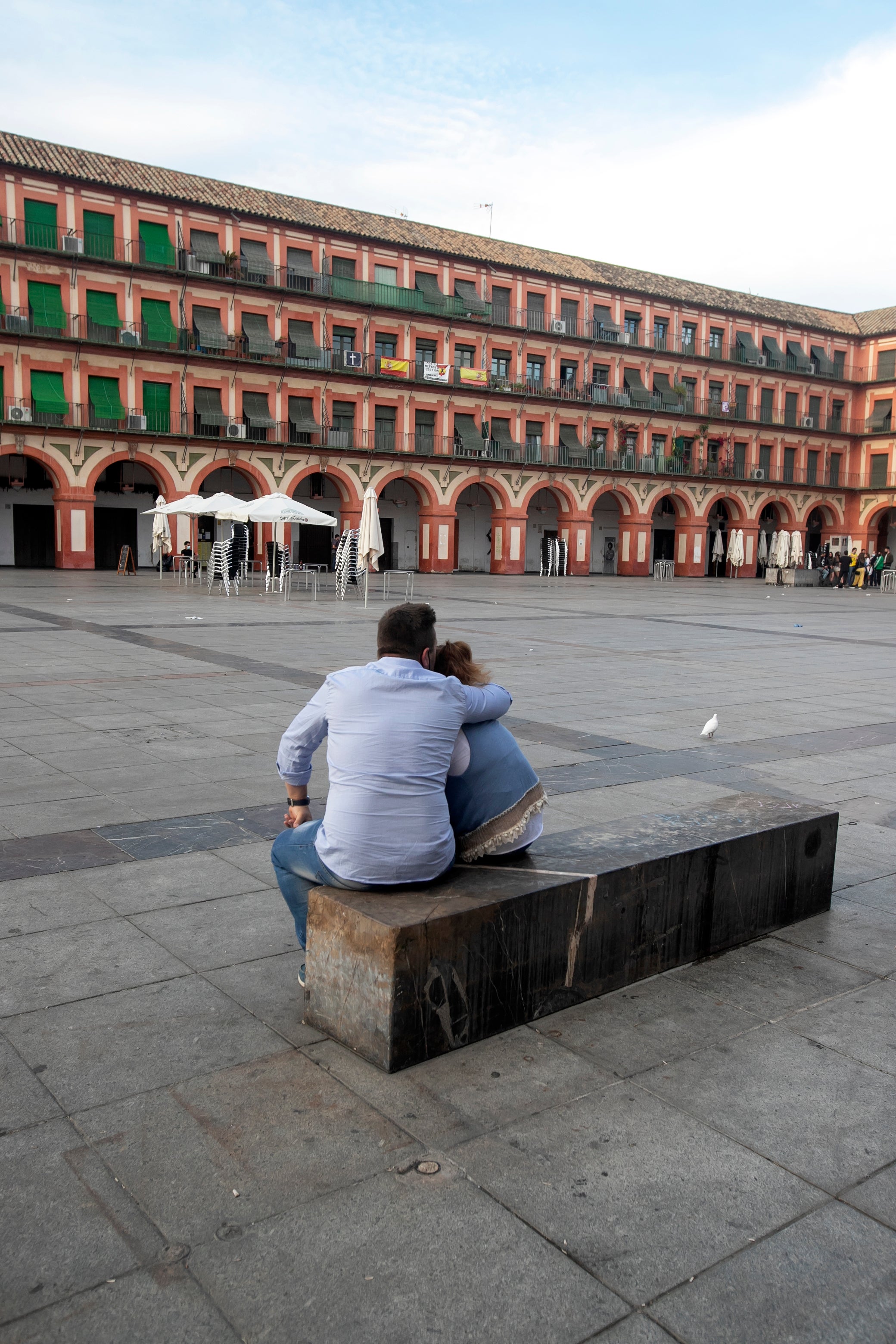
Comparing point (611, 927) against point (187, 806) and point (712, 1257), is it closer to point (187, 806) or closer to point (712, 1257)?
point (712, 1257)

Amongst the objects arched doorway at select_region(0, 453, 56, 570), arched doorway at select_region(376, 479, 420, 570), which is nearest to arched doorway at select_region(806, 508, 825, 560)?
arched doorway at select_region(376, 479, 420, 570)

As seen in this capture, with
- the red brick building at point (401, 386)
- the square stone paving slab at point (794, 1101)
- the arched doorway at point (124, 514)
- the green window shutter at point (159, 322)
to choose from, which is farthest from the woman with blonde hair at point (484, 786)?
the arched doorway at point (124, 514)

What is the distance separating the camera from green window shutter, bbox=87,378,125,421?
3541 cm

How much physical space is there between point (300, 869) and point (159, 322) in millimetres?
36346

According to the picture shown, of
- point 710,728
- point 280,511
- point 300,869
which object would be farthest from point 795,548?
point 300,869

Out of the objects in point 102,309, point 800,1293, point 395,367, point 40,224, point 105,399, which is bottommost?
point 800,1293

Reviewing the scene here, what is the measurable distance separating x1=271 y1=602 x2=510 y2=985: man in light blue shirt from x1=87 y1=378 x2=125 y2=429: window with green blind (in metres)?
34.7

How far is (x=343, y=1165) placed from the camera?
254cm

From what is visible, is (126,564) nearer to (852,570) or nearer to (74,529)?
(74,529)

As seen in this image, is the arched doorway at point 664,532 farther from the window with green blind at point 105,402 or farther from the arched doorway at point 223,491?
the window with green blind at point 105,402

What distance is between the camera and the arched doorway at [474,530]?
47.2m

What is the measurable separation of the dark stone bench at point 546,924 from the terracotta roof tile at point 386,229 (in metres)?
35.9

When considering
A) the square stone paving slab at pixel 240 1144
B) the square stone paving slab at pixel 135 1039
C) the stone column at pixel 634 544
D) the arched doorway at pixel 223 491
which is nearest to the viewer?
the square stone paving slab at pixel 240 1144

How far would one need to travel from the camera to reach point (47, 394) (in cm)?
3459
